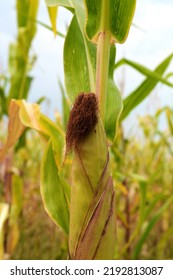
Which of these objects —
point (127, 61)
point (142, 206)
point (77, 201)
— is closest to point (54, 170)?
point (77, 201)

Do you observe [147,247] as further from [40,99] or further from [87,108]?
[87,108]

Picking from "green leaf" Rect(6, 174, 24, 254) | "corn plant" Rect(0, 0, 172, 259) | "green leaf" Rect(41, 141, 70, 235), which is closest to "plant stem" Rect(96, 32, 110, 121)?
"corn plant" Rect(0, 0, 172, 259)

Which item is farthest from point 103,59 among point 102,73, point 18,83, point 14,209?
point 14,209

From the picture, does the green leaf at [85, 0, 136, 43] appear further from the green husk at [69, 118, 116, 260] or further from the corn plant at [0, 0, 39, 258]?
the corn plant at [0, 0, 39, 258]

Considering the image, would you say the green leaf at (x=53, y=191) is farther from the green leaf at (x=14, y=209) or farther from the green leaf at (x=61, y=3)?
A: the green leaf at (x=14, y=209)

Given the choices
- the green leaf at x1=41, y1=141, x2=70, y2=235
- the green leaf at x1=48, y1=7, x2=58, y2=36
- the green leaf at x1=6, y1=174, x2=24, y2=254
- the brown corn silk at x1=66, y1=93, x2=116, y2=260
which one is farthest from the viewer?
the green leaf at x1=6, y1=174, x2=24, y2=254

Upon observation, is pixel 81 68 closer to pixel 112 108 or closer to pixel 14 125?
pixel 112 108

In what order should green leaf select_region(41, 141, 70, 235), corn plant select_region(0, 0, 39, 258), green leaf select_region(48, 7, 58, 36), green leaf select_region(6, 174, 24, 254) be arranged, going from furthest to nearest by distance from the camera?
green leaf select_region(6, 174, 24, 254) → corn plant select_region(0, 0, 39, 258) → green leaf select_region(48, 7, 58, 36) → green leaf select_region(41, 141, 70, 235)
